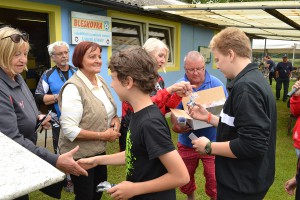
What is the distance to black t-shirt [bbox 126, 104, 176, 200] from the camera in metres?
1.42

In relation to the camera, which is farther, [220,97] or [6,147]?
[220,97]

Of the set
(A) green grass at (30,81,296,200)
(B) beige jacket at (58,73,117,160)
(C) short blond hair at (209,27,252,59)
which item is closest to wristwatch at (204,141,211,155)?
(C) short blond hair at (209,27,252,59)

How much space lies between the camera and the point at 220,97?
2541 mm

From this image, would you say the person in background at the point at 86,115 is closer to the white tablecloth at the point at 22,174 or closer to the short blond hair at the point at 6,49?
the short blond hair at the point at 6,49

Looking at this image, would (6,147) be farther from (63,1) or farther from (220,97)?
(63,1)

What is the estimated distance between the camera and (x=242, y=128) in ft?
5.46

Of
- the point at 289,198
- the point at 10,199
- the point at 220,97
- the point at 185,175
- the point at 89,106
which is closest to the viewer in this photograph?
the point at 10,199

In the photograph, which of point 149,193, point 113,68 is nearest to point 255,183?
point 149,193

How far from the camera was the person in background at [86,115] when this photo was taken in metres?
2.27

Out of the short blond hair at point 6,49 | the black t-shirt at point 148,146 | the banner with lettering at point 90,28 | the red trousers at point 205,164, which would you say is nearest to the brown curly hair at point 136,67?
the black t-shirt at point 148,146

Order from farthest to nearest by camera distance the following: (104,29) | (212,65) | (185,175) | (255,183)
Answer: (212,65)
(104,29)
(255,183)
(185,175)

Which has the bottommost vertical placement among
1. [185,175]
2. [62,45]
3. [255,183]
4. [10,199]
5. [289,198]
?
[289,198]

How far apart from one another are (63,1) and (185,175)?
4698 millimetres

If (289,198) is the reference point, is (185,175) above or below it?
above
